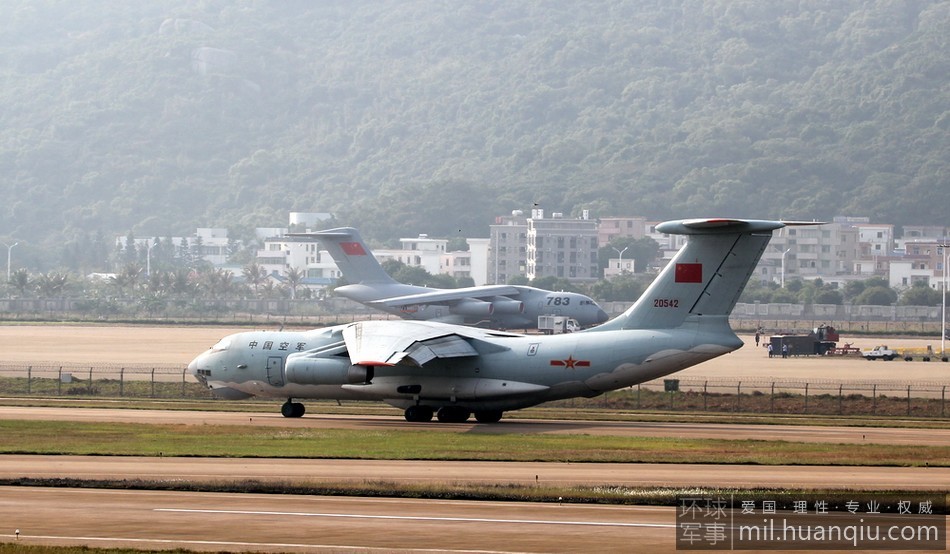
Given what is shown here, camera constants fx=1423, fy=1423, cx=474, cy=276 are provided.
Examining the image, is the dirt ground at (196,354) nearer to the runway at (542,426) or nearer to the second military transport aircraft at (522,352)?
the runway at (542,426)

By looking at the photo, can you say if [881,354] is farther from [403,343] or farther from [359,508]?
[359,508]

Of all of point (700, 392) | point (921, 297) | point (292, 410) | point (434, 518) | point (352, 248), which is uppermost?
point (352, 248)

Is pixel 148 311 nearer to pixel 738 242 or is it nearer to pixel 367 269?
pixel 367 269

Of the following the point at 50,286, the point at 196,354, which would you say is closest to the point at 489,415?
the point at 196,354

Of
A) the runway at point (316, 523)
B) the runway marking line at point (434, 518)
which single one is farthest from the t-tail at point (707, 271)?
the runway marking line at point (434, 518)

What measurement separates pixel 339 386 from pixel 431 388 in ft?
9.05

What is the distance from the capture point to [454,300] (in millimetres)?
74688

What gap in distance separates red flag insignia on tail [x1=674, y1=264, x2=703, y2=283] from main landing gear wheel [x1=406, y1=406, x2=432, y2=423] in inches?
315

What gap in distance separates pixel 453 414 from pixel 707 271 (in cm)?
823

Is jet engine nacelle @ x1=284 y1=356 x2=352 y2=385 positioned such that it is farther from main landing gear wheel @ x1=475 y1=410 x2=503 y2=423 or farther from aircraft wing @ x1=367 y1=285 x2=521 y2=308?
aircraft wing @ x1=367 y1=285 x2=521 y2=308

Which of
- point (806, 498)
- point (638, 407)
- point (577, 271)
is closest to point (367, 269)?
point (638, 407)

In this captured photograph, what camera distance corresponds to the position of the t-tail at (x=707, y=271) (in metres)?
36.0

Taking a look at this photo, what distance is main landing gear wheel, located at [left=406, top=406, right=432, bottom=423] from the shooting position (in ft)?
130

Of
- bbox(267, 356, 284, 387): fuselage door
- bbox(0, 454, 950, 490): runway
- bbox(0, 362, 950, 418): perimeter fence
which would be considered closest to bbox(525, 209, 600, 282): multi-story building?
bbox(0, 362, 950, 418): perimeter fence
